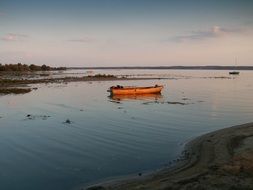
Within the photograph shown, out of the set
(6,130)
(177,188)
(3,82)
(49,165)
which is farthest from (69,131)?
(3,82)

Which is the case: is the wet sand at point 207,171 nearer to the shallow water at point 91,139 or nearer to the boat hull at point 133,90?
the shallow water at point 91,139

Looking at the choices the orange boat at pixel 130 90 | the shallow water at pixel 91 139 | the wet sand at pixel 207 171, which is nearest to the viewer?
the wet sand at pixel 207 171

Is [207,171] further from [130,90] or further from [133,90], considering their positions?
[133,90]

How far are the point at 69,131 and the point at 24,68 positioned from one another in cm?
15209

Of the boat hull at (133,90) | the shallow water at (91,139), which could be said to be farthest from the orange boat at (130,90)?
the shallow water at (91,139)

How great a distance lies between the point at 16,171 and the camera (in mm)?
15070

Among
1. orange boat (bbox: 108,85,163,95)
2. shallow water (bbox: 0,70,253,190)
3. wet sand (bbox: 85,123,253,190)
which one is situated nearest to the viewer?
wet sand (bbox: 85,123,253,190)

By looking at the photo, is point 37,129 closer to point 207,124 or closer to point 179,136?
point 179,136

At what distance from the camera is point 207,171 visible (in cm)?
1320

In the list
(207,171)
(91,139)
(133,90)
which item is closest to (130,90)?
(133,90)

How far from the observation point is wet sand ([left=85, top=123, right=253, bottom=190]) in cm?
1175

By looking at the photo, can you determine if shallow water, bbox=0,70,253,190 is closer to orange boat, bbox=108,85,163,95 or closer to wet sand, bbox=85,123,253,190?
wet sand, bbox=85,123,253,190

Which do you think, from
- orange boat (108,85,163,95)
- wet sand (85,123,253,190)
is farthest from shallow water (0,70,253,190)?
orange boat (108,85,163,95)

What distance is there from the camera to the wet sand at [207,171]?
11.8 m
